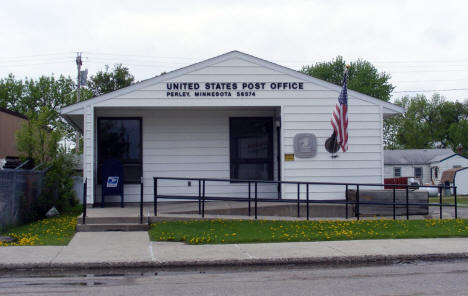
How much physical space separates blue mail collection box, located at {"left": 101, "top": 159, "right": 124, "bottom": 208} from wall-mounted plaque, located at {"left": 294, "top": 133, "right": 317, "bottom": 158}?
5259mm

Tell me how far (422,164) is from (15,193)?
4254 cm

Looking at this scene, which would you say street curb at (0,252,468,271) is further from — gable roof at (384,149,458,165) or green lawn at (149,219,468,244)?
gable roof at (384,149,458,165)

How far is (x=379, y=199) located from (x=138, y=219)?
6947 millimetres

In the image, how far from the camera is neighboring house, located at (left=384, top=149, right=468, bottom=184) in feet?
158

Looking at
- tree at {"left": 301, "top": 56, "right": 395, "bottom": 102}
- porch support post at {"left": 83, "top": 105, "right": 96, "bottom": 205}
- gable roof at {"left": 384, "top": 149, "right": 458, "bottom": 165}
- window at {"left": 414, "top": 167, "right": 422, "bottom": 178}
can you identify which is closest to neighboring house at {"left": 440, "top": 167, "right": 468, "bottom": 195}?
gable roof at {"left": 384, "top": 149, "right": 458, "bottom": 165}

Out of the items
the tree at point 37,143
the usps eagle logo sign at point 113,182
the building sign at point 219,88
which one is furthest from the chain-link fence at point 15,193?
the building sign at point 219,88

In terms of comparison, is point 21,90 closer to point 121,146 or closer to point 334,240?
point 121,146

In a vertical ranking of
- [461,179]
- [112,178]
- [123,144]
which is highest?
[123,144]

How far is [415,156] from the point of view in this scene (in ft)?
169

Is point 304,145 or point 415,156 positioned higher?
point 415,156

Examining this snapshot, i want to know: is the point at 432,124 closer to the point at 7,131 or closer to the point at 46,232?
the point at 7,131

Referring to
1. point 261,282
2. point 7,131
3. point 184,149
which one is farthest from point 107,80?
point 261,282

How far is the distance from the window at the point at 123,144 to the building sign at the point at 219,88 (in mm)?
2113

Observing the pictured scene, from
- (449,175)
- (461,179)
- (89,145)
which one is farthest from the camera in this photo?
(449,175)
